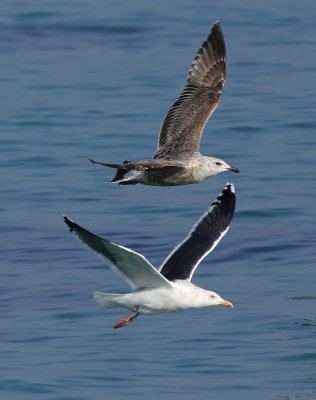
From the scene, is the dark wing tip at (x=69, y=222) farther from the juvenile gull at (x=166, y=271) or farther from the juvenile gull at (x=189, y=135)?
the juvenile gull at (x=189, y=135)

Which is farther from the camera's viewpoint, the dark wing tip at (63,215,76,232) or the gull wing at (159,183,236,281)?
the gull wing at (159,183,236,281)

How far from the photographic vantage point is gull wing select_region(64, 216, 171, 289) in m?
11.6

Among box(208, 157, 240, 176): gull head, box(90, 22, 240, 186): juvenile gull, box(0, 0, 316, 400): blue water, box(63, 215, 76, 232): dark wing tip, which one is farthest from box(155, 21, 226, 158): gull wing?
box(63, 215, 76, 232): dark wing tip

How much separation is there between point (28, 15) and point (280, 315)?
18.7 metres

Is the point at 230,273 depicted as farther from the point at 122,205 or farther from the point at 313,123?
the point at 313,123

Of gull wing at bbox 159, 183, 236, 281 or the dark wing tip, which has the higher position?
the dark wing tip

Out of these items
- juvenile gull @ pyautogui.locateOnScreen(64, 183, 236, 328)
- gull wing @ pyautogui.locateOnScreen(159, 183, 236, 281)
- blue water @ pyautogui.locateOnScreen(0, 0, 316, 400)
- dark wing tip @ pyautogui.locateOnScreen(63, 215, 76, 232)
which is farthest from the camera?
blue water @ pyautogui.locateOnScreen(0, 0, 316, 400)

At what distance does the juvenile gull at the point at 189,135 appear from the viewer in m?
13.7

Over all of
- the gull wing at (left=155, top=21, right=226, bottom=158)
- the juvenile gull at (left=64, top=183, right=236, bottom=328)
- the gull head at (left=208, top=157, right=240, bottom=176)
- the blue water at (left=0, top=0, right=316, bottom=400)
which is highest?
the gull wing at (left=155, top=21, right=226, bottom=158)

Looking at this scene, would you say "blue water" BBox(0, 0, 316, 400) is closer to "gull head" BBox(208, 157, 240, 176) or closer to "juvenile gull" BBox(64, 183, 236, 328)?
"juvenile gull" BBox(64, 183, 236, 328)

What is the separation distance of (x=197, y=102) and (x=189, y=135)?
2.30ft

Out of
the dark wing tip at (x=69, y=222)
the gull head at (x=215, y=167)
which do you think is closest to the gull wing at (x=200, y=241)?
the gull head at (x=215, y=167)

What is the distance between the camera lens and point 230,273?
1677 cm

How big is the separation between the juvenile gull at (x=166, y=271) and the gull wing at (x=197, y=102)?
5.25ft
